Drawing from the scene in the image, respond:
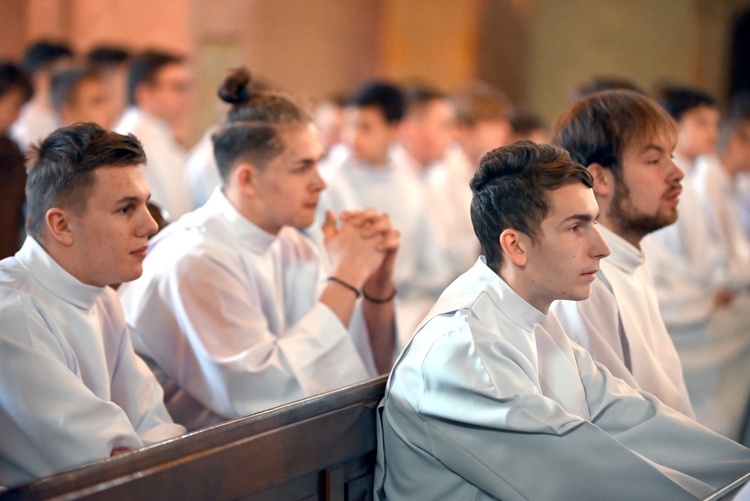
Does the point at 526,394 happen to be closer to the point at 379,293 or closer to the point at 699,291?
the point at 379,293

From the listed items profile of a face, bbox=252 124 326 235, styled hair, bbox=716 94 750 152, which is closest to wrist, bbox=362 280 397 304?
profile of a face, bbox=252 124 326 235

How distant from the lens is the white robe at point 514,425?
2.07 metres

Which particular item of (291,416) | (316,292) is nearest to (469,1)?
(316,292)

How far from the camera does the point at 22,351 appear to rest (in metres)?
2.20

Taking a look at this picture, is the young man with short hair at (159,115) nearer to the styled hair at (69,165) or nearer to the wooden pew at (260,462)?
the styled hair at (69,165)

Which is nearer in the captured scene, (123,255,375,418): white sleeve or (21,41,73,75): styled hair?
(123,255,375,418): white sleeve

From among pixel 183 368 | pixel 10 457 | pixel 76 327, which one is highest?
pixel 76 327

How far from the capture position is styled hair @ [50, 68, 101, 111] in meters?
6.08

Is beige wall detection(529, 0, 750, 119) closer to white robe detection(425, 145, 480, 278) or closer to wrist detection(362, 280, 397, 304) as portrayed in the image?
white robe detection(425, 145, 480, 278)

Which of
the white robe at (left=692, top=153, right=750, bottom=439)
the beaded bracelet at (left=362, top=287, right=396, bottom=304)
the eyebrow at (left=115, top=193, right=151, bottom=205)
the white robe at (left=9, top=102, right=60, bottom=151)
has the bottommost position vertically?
the white robe at (left=692, top=153, right=750, bottom=439)

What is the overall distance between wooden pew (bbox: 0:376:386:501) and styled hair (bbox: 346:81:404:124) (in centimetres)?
429

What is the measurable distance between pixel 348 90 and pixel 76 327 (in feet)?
31.2

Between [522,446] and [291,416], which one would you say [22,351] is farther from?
[522,446]

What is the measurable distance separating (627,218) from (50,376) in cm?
180
